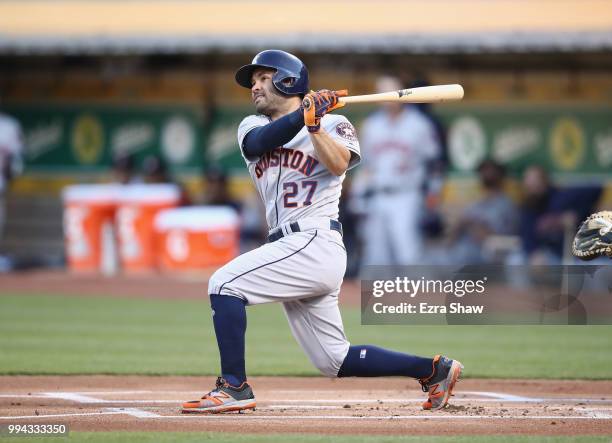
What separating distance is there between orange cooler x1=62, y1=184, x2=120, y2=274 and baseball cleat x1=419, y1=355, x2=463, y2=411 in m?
10.1

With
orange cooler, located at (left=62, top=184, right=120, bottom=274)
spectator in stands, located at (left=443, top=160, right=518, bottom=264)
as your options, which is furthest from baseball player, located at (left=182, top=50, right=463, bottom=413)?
orange cooler, located at (left=62, top=184, right=120, bottom=274)

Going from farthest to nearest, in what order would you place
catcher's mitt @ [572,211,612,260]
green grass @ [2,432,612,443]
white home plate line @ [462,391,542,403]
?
1. white home plate line @ [462,391,542,403]
2. catcher's mitt @ [572,211,612,260]
3. green grass @ [2,432,612,443]

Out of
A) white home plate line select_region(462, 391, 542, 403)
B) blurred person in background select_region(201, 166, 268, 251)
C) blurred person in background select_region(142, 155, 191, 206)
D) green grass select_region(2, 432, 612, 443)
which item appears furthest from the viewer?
blurred person in background select_region(142, 155, 191, 206)

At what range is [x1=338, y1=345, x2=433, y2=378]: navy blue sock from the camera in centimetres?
605

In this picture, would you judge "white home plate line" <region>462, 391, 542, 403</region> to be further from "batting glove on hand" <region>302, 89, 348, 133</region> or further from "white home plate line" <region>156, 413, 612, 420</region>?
"batting glove on hand" <region>302, 89, 348, 133</region>

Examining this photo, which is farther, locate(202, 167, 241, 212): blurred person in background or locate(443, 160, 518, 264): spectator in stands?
locate(202, 167, 241, 212): blurred person in background

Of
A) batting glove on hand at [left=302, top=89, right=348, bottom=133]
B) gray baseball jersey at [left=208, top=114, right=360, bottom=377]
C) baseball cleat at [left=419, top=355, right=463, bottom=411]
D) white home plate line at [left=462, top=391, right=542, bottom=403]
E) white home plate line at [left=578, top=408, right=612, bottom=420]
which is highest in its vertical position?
batting glove on hand at [left=302, top=89, right=348, bottom=133]

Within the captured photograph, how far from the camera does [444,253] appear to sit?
15219 millimetres

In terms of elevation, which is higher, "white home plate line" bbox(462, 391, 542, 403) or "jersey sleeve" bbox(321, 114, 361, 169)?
"jersey sleeve" bbox(321, 114, 361, 169)

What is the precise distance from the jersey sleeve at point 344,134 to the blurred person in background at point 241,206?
947cm

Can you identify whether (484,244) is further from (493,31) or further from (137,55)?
(137,55)

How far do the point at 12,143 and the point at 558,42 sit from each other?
6963 mm

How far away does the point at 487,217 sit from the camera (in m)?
14.7

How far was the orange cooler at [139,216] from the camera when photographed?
51.3 feet
